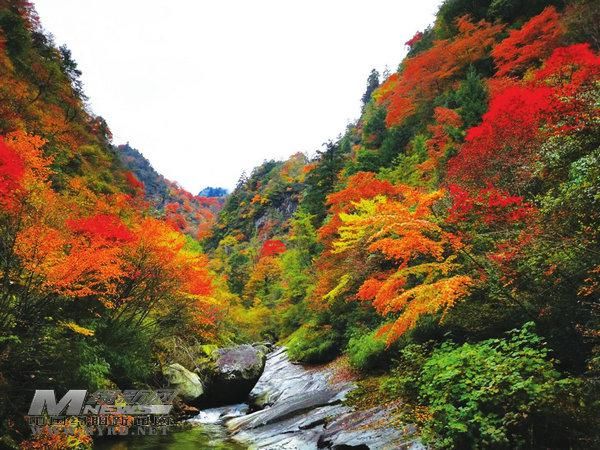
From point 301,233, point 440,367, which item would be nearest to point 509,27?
point 301,233

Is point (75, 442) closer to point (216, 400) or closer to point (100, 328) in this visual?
point (100, 328)

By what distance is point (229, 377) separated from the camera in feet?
66.6

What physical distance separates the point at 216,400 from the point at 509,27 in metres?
30.2

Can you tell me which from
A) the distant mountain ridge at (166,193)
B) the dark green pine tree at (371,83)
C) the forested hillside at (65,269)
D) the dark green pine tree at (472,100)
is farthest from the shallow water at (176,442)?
the distant mountain ridge at (166,193)

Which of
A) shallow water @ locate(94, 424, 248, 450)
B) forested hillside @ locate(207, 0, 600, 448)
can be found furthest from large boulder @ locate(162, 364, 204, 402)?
forested hillside @ locate(207, 0, 600, 448)

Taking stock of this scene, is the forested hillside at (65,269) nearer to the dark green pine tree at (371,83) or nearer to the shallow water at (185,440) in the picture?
the shallow water at (185,440)

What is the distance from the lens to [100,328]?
15375mm

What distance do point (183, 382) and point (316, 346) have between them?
7007mm

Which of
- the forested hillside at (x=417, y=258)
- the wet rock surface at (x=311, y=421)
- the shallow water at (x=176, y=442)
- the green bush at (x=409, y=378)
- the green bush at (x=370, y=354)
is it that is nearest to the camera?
the forested hillside at (x=417, y=258)

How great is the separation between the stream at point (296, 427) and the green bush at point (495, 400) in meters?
1.00

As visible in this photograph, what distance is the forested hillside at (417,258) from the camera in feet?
23.4

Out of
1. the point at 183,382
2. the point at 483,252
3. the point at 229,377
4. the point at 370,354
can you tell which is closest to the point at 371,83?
the point at 229,377

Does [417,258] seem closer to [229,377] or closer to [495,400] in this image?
[495,400]

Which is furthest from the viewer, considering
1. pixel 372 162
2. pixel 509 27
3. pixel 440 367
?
pixel 372 162
